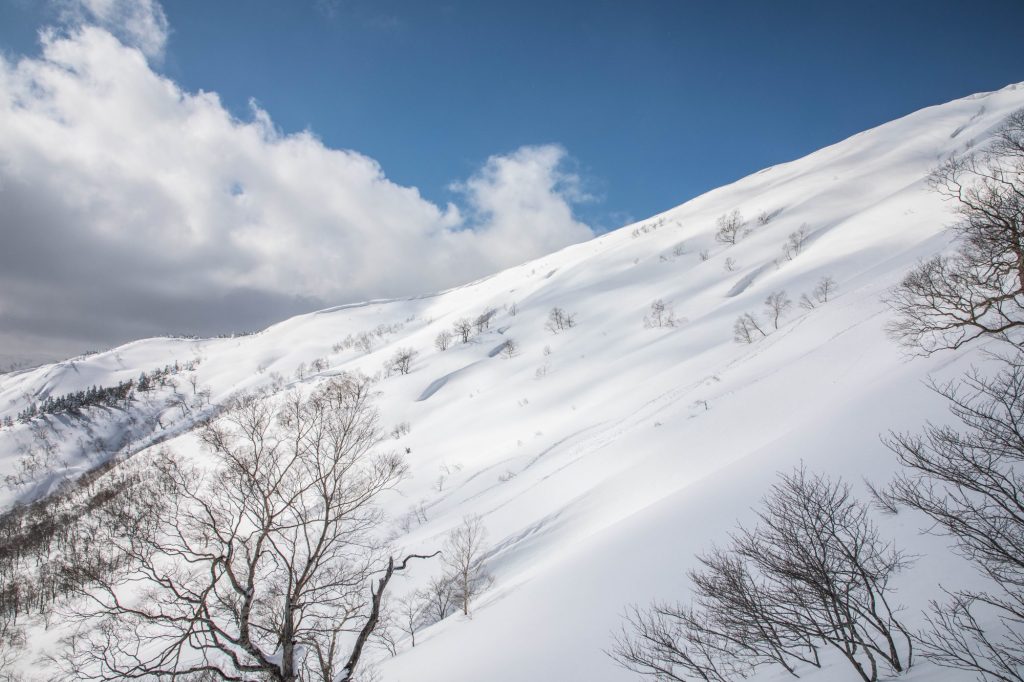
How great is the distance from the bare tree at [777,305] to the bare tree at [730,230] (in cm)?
2959

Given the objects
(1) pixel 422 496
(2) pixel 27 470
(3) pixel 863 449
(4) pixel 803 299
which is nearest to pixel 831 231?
(4) pixel 803 299

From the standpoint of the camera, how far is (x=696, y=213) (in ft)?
287

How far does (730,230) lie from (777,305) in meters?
36.5

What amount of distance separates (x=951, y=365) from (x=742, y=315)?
2375 cm

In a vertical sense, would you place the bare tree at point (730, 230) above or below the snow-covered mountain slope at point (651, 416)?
above

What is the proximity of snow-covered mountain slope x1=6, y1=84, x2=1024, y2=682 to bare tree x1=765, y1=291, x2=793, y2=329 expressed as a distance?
0.78 metres

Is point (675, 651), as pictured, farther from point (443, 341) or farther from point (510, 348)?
point (443, 341)

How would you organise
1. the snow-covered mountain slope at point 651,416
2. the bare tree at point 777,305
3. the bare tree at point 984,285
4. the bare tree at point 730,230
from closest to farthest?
the snow-covered mountain slope at point 651,416 → the bare tree at point 984,285 → the bare tree at point 777,305 → the bare tree at point 730,230

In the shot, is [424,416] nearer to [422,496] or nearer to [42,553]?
[422,496]

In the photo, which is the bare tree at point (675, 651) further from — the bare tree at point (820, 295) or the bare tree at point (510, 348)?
the bare tree at point (510, 348)

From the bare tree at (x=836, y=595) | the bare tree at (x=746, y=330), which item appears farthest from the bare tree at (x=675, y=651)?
the bare tree at (x=746, y=330)

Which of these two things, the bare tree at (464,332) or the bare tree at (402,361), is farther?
the bare tree at (464,332)

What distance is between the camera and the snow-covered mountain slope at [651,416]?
31.2ft

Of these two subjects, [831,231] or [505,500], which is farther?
[831,231]
